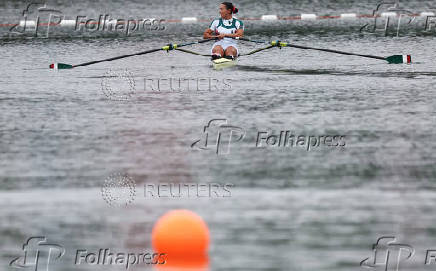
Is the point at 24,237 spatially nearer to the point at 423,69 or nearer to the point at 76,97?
the point at 76,97

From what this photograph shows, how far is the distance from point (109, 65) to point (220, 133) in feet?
42.2

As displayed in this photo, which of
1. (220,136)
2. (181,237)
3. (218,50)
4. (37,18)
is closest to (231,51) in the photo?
(218,50)

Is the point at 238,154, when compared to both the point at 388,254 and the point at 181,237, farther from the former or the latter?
the point at 388,254

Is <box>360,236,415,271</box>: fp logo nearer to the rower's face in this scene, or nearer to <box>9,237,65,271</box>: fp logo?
<box>9,237,65,271</box>: fp logo

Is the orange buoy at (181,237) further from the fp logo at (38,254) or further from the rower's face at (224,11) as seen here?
the rower's face at (224,11)

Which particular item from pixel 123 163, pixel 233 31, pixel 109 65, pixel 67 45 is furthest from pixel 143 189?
pixel 67 45

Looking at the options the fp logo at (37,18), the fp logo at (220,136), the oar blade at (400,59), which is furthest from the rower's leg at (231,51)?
the fp logo at (37,18)

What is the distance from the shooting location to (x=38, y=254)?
9867mm

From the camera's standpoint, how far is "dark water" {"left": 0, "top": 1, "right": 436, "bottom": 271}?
1044 cm

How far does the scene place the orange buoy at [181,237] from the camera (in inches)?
392

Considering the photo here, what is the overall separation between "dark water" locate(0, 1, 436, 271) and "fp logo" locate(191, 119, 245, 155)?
148mm

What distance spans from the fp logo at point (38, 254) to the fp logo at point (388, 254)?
2.63 metres

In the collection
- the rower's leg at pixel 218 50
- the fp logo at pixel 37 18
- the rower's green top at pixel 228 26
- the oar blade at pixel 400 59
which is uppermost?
the rower's green top at pixel 228 26

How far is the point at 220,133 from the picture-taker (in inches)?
672
